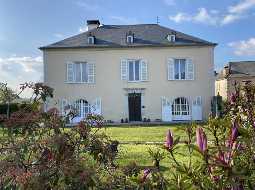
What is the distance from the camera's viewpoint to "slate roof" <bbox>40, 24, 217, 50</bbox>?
35.6 m

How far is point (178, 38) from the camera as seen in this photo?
36188 mm

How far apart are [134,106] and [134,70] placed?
2.62m

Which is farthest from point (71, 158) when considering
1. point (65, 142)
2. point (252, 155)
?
point (252, 155)

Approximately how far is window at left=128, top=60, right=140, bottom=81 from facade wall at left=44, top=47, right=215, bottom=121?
381mm

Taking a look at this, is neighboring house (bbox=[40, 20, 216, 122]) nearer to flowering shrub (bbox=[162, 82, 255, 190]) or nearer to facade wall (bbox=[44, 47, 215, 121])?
facade wall (bbox=[44, 47, 215, 121])

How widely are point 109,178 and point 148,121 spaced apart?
31.4 metres

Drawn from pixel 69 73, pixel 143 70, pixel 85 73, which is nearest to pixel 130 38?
pixel 143 70

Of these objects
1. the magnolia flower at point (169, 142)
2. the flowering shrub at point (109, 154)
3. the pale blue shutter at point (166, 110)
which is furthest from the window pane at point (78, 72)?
the magnolia flower at point (169, 142)

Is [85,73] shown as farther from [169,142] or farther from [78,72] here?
[169,142]

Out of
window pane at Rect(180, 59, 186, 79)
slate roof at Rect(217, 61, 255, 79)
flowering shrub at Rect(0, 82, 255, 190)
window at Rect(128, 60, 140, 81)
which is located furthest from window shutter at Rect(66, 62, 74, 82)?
flowering shrub at Rect(0, 82, 255, 190)

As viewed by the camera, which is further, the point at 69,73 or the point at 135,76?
the point at 69,73

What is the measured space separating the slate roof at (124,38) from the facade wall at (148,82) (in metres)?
0.39

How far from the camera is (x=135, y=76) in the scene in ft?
118

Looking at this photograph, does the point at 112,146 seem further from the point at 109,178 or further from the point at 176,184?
the point at 176,184
